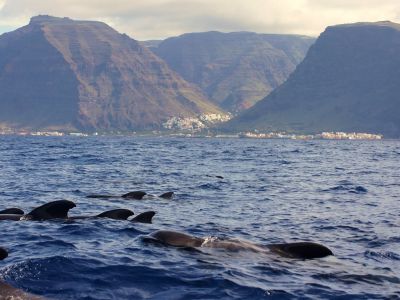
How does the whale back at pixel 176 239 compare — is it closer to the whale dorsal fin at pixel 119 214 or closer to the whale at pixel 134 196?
the whale dorsal fin at pixel 119 214

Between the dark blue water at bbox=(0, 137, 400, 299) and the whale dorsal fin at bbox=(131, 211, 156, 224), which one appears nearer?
the dark blue water at bbox=(0, 137, 400, 299)

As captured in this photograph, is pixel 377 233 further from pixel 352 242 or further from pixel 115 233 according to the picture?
pixel 115 233

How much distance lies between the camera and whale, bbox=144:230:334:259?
652 inches

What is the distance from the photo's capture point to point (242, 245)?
17.5m

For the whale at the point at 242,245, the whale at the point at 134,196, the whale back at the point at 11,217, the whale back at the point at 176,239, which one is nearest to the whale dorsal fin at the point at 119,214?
the whale back at the point at 11,217

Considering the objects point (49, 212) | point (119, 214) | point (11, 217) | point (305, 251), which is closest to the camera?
point (305, 251)

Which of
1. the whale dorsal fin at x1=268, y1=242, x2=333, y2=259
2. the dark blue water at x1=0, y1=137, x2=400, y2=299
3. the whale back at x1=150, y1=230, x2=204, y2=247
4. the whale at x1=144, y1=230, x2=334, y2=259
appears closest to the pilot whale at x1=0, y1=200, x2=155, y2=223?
the dark blue water at x1=0, y1=137, x2=400, y2=299

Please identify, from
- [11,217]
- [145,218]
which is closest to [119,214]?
[145,218]

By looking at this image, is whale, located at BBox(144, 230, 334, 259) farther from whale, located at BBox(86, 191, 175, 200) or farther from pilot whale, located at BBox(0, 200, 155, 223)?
whale, located at BBox(86, 191, 175, 200)

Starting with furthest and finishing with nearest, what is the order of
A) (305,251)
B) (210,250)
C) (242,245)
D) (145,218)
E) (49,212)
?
(145,218)
(49,212)
(242,245)
(210,250)
(305,251)

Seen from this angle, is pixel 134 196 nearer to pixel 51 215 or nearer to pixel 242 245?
pixel 51 215

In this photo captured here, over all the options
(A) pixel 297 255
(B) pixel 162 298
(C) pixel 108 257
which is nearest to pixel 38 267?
(C) pixel 108 257

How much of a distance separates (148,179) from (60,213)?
21870 millimetres

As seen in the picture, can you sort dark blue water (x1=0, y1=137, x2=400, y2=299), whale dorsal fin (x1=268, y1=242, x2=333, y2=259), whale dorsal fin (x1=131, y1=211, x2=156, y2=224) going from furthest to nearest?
whale dorsal fin (x1=131, y1=211, x2=156, y2=224) < whale dorsal fin (x1=268, y1=242, x2=333, y2=259) < dark blue water (x1=0, y1=137, x2=400, y2=299)
